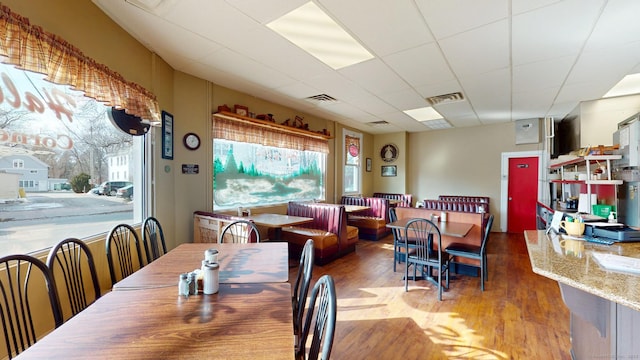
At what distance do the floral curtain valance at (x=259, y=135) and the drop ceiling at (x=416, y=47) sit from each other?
56 centimetres

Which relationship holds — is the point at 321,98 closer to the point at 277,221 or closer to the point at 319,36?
the point at 319,36

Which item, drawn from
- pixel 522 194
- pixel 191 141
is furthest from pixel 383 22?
pixel 522 194

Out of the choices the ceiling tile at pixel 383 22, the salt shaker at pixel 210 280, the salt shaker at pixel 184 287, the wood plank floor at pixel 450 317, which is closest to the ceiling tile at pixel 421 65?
the ceiling tile at pixel 383 22

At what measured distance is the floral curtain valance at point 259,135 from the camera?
12.9 ft

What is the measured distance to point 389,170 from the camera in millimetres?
7613

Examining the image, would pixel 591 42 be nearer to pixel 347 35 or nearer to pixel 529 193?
pixel 347 35

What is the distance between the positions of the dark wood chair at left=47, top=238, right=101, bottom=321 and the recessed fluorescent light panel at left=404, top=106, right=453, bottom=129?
5.16m

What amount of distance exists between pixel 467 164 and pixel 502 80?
351 centimetres

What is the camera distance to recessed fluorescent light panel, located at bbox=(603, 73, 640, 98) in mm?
3451

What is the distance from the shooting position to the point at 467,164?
6.68m

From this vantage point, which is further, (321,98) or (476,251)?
(321,98)

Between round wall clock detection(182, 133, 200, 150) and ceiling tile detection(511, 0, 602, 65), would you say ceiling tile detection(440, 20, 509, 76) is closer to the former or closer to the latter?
ceiling tile detection(511, 0, 602, 65)

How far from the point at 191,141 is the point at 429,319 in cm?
347

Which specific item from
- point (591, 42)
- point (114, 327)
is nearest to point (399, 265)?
point (591, 42)
